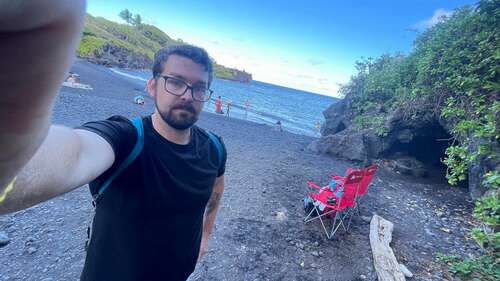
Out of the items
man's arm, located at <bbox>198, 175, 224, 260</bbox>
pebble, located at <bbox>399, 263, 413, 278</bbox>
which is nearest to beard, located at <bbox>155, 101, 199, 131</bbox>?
man's arm, located at <bbox>198, 175, 224, 260</bbox>

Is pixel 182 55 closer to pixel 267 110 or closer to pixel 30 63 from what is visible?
pixel 30 63

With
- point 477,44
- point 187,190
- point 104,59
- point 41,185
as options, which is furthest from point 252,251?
point 104,59

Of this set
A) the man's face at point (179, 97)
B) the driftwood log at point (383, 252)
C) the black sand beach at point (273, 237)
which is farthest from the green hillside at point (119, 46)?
the man's face at point (179, 97)

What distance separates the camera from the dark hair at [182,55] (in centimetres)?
186

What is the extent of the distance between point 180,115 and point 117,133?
45cm

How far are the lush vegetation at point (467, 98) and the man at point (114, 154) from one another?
4.26m

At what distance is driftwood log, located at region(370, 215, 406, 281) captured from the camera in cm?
380

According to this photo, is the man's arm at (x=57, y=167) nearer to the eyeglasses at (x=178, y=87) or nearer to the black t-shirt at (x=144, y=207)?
the black t-shirt at (x=144, y=207)

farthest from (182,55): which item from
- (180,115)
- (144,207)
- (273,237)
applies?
(273,237)

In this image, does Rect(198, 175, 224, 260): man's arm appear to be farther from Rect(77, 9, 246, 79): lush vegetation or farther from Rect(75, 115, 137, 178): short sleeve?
Rect(77, 9, 246, 79): lush vegetation

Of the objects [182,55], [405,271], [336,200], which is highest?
[182,55]

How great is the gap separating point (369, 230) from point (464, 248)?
176 cm

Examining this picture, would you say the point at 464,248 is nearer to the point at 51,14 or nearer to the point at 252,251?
the point at 252,251

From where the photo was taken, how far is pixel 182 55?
1.86m
